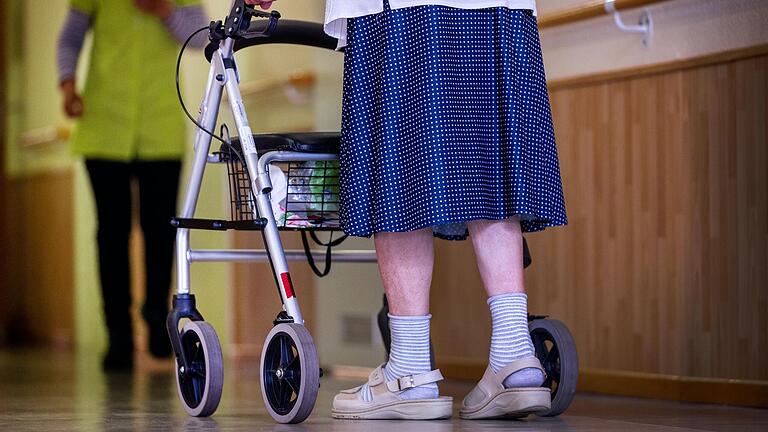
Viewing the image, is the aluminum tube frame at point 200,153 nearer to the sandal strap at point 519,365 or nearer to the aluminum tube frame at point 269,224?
the aluminum tube frame at point 269,224

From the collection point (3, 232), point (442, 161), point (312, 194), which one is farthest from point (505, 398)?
point (3, 232)

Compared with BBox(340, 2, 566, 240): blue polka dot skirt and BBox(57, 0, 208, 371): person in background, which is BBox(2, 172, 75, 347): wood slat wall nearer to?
BBox(57, 0, 208, 371): person in background

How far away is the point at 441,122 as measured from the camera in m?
1.80

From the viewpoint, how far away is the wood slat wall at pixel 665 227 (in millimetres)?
2229

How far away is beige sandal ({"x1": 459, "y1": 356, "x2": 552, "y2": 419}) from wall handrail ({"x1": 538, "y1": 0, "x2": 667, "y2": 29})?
0.94 m

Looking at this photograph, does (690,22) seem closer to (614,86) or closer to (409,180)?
(614,86)

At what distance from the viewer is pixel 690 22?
2354mm

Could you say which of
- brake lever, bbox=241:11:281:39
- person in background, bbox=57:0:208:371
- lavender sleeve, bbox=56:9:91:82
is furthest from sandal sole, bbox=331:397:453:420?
lavender sleeve, bbox=56:9:91:82

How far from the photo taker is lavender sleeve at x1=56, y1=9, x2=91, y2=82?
3525 millimetres

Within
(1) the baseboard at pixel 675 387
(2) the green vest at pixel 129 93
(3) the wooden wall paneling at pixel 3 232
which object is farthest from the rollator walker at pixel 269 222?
(3) the wooden wall paneling at pixel 3 232

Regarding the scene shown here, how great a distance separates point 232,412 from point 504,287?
594mm

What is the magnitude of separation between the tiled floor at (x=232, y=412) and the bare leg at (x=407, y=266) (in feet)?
0.61

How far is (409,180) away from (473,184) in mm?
98

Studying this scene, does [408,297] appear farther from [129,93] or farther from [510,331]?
[129,93]
